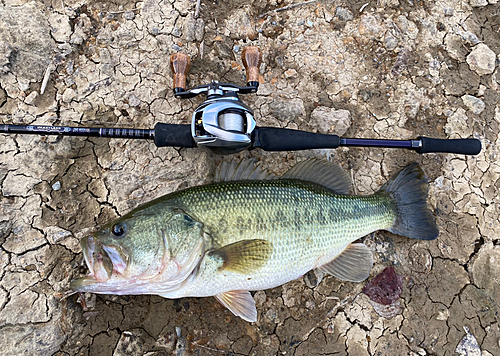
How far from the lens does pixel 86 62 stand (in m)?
3.00

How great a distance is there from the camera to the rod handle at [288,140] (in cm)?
264

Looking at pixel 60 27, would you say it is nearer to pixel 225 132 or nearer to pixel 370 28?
pixel 225 132

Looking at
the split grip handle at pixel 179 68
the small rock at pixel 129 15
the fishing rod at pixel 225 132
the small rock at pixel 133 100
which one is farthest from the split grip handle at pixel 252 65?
the small rock at pixel 129 15

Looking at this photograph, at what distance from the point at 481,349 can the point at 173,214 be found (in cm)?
316

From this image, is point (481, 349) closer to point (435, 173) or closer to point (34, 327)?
point (435, 173)

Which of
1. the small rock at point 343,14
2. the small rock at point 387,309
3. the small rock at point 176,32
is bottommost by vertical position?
the small rock at point 387,309

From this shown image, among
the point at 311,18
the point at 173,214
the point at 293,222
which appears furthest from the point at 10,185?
the point at 311,18

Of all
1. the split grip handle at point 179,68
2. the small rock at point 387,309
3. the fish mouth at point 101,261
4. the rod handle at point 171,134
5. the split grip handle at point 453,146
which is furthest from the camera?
the small rock at point 387,309

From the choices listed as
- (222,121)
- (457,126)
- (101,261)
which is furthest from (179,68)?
(457,126)

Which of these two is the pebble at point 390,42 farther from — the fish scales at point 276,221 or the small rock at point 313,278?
the small rock at point 313,278

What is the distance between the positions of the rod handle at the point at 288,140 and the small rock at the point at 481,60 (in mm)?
2099

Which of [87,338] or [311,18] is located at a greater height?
[311,18]

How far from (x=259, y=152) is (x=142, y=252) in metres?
1.45

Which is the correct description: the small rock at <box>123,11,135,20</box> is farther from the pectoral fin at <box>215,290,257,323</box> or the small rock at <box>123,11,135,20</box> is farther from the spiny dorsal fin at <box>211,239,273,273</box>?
the pectoral fin at <box>215,290,257,323</box>
